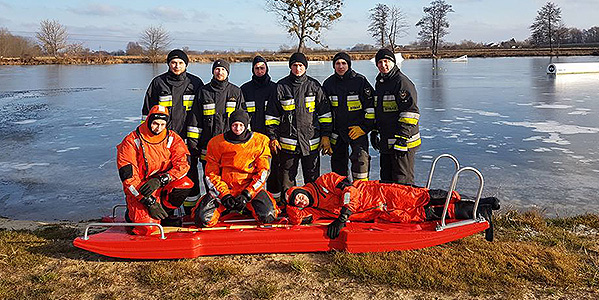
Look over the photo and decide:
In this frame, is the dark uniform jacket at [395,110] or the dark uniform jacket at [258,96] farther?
the dark uniform jacket at [258,96]

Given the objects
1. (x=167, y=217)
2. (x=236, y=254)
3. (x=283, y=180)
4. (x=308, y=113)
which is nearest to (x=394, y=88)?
(x=308, y=113)

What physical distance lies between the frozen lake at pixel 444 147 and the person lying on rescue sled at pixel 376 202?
Result: 3.96 ft

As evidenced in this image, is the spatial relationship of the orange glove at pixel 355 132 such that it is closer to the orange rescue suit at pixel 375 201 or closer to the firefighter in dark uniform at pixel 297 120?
the firefighter in dark uniform at pixel 297 120

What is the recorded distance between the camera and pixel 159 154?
378 centimetres

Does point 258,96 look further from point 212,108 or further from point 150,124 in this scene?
point 150,124

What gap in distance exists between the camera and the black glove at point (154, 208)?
3.62 meters

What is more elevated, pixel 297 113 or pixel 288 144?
pixel 297 113

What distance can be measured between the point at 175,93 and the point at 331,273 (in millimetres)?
2219

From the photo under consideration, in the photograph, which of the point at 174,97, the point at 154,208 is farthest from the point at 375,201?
the point at 174,97

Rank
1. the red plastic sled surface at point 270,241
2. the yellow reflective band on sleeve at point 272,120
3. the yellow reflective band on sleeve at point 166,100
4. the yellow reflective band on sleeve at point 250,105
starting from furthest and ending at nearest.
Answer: the yellow reflective band on sleeve at point 250,105 → the yellow reflective band on sleeve at point 272,120 → the yellow reflective band on sleeve at point 166,100 → the red plastic sled surface at point 270,241

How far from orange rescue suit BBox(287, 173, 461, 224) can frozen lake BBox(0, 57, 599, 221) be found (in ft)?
4.40

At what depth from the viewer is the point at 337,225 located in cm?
356

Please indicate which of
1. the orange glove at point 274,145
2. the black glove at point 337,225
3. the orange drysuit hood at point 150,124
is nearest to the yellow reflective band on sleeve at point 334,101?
the orange glove at point 274,145

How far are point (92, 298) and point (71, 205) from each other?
2.43 m
